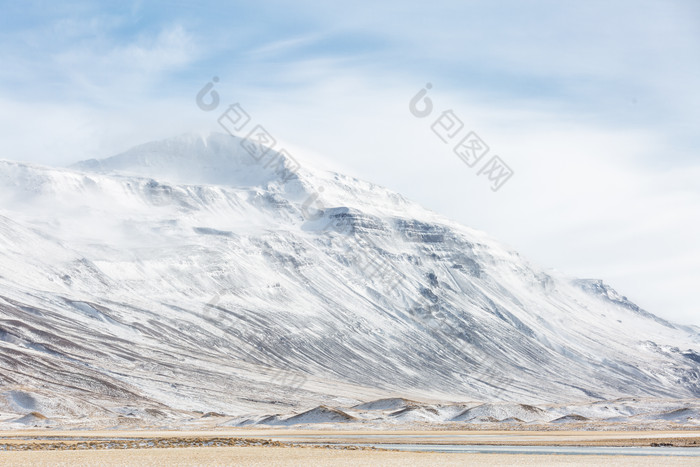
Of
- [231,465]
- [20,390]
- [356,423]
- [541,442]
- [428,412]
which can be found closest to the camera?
[231,465]

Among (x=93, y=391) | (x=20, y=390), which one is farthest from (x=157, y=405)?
(x=20, y=390)

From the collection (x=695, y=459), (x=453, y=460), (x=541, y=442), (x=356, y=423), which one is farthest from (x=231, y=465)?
(x=356, y=423)

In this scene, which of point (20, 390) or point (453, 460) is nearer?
point (453, 460)

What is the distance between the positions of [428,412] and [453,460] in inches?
3476

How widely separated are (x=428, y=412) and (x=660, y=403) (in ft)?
224

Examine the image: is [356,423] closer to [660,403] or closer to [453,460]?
[453,460]

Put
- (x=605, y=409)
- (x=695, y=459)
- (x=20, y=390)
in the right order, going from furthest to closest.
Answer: (x=605, y=409) < (x=20, y=390) < (x=695, y=459)

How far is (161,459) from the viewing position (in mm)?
52000

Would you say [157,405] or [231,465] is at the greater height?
[231,465]

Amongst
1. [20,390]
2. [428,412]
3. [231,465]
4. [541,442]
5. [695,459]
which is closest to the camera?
[231,465]

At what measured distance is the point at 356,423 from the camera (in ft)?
414

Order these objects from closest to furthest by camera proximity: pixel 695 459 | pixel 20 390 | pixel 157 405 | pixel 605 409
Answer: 1. pixel 695 459
2. pixel 20 390
3. pixel 605 409
4. pixel 157 405

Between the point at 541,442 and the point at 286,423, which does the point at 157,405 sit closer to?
the point at 286,423

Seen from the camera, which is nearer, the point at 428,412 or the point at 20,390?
the point at 428,412
